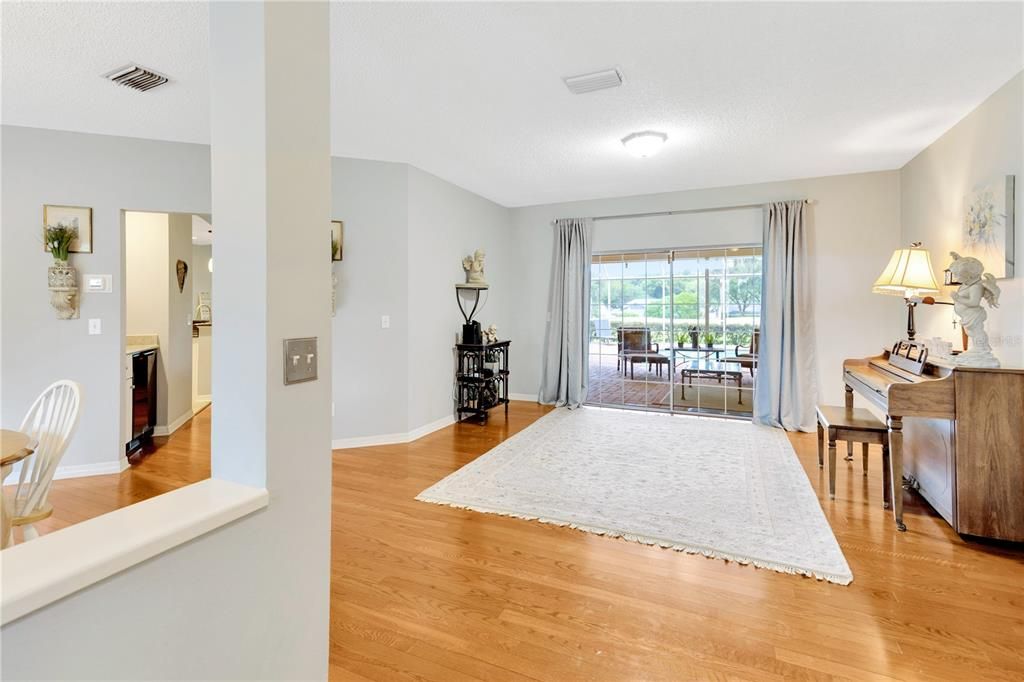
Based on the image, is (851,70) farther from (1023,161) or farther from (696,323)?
(696,323)

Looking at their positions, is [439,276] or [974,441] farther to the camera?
[439,276]

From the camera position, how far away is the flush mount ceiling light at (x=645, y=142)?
12.0 feet

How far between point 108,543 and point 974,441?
→ 358cm

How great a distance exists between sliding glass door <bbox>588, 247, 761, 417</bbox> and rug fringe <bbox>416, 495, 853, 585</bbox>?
10.6ft

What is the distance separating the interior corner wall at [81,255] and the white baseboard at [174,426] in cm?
110

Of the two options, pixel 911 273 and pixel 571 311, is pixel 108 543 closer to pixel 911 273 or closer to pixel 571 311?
pixel 911 273

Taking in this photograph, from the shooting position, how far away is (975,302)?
2.53 m

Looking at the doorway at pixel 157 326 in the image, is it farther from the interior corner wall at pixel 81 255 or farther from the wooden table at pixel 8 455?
the wooden table at pixel 8 455

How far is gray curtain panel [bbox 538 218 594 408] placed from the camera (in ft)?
19.3

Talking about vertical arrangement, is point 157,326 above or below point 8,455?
above

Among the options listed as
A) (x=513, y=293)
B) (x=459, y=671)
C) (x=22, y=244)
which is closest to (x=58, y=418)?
(x=459, y=671)

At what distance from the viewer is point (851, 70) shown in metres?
2.68

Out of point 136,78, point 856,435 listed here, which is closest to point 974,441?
point 856,435

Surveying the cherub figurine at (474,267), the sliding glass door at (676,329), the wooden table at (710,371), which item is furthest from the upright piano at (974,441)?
the cherub figurine at (474,267)
